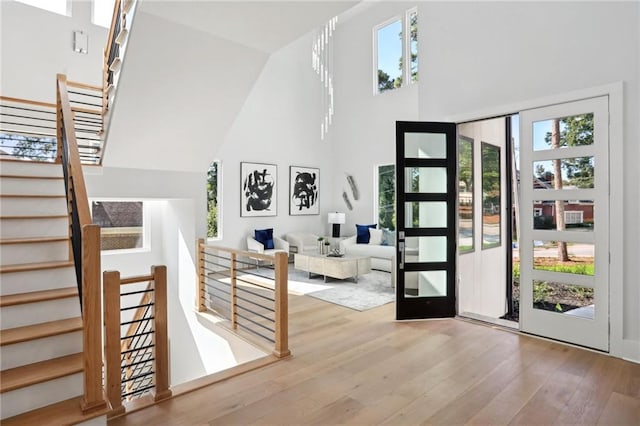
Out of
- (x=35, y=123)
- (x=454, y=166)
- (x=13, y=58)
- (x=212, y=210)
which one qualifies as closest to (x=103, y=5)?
(x=13, y=58)

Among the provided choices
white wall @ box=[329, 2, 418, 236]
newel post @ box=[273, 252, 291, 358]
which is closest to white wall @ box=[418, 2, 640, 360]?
newel post @ box=[273, 252, 291, 358]

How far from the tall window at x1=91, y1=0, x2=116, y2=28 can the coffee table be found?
4.90 meters

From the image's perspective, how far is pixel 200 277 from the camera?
507 centimetres

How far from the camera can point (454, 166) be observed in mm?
4285

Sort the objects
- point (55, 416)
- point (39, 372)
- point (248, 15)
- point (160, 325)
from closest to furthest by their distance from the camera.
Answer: point (55, 416) < point (39, 372) < point (160, 325) < point (248, 15)

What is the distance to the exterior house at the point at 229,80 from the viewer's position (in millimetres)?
3078

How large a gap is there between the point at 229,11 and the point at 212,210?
5.27 meters

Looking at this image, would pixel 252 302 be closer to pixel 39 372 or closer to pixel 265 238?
pixel 39 372

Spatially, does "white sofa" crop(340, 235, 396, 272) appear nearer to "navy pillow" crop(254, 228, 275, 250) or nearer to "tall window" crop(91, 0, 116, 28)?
"navy pillow" crop(254, 228, 275, 250)

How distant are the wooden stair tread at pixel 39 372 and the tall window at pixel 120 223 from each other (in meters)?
4.38

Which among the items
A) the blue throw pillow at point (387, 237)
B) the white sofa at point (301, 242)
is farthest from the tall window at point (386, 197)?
the white sofa at point (301, 242)

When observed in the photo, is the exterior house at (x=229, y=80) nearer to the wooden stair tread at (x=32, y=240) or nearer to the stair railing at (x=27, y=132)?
the stair railing at (x=27, y=132)

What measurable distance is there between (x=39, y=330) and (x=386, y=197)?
737 cm

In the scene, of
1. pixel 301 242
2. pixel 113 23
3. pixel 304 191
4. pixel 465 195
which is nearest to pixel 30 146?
pixel 113 23
